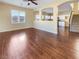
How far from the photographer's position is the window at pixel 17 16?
372 inches

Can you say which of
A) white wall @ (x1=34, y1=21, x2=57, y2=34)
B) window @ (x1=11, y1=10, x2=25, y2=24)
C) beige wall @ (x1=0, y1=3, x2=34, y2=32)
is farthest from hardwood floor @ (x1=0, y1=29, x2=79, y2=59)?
window @ (x1=11, y1=10, x2=25, y2=24)

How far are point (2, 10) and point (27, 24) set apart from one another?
4029 mm

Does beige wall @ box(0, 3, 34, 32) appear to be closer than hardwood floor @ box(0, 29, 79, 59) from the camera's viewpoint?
No

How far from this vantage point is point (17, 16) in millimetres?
10078

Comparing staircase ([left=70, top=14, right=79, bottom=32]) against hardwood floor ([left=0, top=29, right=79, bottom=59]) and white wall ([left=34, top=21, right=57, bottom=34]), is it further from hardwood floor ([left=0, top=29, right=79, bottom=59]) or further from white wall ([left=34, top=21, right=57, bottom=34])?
hardwood floor ([left=0, top=29, right=79, bottom=59])

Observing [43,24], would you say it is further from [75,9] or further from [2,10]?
[2,10]

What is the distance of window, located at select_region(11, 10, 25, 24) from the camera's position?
9.45 m

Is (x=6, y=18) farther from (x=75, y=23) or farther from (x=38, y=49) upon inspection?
(x=75, y=23)

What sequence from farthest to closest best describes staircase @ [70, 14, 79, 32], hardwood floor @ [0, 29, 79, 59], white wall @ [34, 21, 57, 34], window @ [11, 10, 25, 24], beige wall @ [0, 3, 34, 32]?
1. window @ [11, 10, 25, 24]
2. staircase @ [70, 14, 79, 32]
3. beige wall @ [0, 3, 34, 32]
4. white wall @ [34, 21, 57, 34]
5. hardwood floor @ [0, 29, 79, 59]


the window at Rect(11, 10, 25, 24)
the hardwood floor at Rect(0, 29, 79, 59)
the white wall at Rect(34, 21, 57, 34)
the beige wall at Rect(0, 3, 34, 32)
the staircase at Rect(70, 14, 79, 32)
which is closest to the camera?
the hardwood floor at Rect(0, 29, 79, 59)

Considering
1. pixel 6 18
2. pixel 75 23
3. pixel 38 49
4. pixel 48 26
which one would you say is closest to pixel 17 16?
pixel 6 18

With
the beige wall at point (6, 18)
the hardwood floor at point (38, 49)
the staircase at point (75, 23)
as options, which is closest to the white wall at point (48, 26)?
the staircase at point (75, 23)

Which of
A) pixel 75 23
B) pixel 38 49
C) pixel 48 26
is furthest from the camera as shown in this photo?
pixel 48 26

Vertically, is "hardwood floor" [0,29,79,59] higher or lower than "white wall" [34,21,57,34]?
lower
